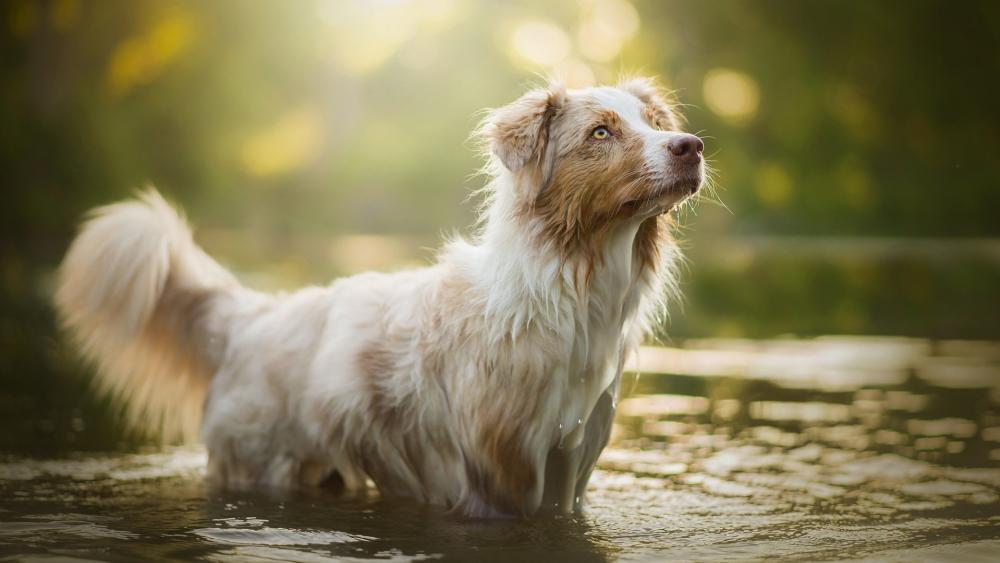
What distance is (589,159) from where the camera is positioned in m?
5.12

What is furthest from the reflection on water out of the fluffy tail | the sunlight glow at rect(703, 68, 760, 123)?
the sunlight glow at rect(703, 68, 760, 123)

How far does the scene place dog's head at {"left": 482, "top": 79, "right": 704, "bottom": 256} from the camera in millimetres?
4926

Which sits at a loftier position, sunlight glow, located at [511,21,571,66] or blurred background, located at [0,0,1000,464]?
sunlight glow, located at [511,21,571,66]

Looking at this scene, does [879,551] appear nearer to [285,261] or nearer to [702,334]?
[702,334]

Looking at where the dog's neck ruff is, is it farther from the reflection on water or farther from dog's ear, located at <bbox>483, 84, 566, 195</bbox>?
the reflection on water

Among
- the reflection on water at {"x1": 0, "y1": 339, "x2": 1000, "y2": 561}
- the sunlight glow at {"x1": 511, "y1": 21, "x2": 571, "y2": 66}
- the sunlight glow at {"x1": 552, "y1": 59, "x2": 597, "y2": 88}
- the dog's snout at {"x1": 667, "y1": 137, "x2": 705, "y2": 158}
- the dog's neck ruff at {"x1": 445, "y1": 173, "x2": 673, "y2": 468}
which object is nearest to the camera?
the reflection on water at {"x1": 0, "y1": 339, "x2": 1000, "y2": 561}

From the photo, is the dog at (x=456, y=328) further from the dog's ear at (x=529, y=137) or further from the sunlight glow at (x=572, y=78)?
the sunlight glow at (x=572, y=78)

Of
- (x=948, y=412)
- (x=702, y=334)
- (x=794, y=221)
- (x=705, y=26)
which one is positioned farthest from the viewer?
(x=705, y=26)

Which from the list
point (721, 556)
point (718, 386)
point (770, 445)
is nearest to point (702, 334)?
point (718, 386)

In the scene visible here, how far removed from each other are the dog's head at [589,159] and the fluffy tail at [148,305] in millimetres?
2069

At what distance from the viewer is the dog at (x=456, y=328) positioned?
510 cm

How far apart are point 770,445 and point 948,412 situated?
1.78 metres

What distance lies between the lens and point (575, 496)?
556 centimetres

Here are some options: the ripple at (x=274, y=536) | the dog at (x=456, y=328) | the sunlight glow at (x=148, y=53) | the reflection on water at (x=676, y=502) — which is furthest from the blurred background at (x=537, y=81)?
the ripple at (x=274, y=536)
